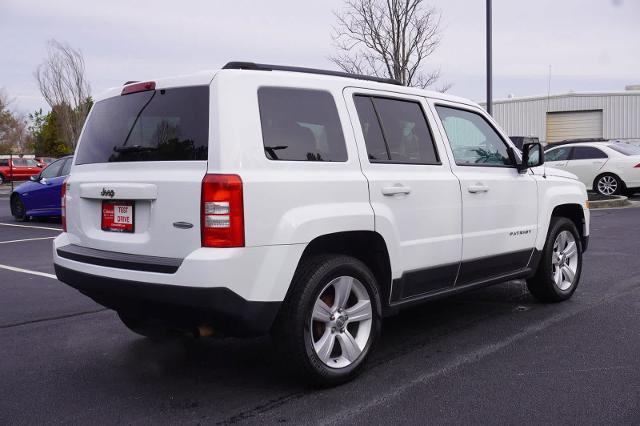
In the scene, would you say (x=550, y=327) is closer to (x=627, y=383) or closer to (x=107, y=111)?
(x=627, y=383)

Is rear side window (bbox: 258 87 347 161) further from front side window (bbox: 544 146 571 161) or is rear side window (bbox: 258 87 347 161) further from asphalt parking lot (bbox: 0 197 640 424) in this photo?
front side window (bbox: 544 146 571 161)

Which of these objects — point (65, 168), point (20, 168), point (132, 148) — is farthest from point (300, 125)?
point (20, 168)

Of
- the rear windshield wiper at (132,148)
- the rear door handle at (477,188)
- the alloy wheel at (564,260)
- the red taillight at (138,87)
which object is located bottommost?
the alloy wheel at (564,260)

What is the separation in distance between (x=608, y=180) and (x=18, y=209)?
580 inches

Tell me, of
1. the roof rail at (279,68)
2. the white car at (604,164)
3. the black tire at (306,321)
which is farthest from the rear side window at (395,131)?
the white car at (604,164)

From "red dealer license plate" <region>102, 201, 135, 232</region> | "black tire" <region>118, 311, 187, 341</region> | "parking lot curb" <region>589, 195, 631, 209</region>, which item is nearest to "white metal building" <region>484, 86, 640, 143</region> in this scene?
"parking lot curb" <region>589, 195, 631, 209</region>

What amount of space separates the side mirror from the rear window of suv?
2.93 meters

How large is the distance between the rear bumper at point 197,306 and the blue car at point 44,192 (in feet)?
36.3

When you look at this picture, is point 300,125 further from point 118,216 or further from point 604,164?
point 604,164

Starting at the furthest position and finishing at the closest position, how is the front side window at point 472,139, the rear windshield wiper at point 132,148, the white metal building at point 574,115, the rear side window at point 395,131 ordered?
the white metal building at point 574,115 → the front side window at point 472,139 → the rear side window at point 395,131 → the rear windshield wiper at point 132,148

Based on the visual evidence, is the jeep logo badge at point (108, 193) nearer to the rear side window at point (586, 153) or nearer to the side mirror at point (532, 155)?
the side mirror at point (532, 155)

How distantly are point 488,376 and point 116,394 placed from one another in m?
2.24

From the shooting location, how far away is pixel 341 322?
4.10 metres

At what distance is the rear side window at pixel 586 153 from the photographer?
1789 cm
